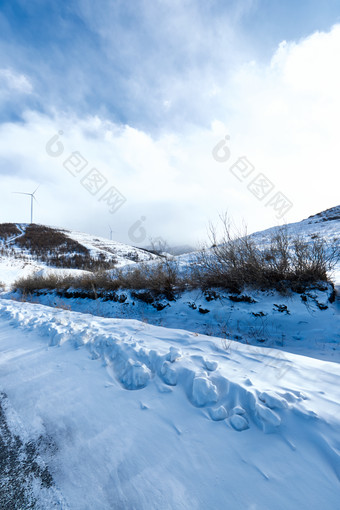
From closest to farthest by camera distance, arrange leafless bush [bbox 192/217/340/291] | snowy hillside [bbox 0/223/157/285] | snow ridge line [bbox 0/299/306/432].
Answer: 1. snow ridge line [bbox 0/299/306/432]
2. leafless bush [bbox 192/217/340/291]
3. snowy hillside [bbox 0/223/157/285]

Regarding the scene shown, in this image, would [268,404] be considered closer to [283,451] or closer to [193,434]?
[283,451]

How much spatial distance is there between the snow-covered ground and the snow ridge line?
0.03ft

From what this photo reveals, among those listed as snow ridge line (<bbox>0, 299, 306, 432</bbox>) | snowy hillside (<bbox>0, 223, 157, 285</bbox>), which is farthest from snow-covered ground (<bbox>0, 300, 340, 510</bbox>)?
snowy hillside (<bbox>0, 223, 157, 285</bbox>)

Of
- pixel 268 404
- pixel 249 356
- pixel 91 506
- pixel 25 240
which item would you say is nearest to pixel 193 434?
pixel 268 404

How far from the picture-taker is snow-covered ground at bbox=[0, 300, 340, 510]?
126cm

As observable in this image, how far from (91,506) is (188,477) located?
0.59m

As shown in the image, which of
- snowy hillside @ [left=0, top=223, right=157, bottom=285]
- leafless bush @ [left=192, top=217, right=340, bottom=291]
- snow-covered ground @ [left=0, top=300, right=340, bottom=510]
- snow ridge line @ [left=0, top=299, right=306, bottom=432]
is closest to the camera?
snow-covered ground @ [left=0, top=300, right=340, bottom=510]

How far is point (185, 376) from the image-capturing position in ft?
7.60

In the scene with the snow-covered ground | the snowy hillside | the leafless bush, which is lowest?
the snow-covered ground

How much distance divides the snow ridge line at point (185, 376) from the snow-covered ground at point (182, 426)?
10mm

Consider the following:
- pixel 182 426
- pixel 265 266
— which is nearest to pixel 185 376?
pixel 182 426

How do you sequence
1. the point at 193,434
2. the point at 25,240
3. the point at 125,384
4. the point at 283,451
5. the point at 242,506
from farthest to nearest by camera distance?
the point at 25,240 → the point at 125,384 → the point at 193,434 → the point at 283,451 → the point at 242,506

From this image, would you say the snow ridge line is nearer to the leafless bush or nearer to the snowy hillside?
the leafless bush

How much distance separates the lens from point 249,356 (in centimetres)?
287
